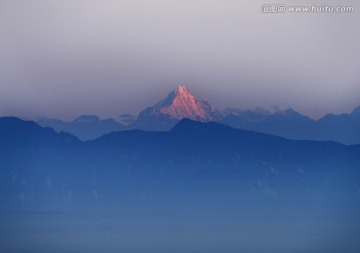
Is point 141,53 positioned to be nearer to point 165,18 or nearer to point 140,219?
point 165,18

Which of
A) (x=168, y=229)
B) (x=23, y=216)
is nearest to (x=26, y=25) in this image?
(x=23, y=216)

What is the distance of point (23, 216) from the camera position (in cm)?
646

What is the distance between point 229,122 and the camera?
21.7 ft

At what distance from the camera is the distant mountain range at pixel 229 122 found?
21.5 ft

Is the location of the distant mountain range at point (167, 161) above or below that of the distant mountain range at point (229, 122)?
below

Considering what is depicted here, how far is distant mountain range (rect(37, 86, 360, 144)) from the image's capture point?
6.55 metres

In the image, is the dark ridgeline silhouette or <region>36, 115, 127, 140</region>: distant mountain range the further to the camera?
<region>36, 115, 127, 140</region>: distant mountain range

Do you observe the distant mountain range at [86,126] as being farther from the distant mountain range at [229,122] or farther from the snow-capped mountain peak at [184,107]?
the snow-capped mountain peak at [184,107]

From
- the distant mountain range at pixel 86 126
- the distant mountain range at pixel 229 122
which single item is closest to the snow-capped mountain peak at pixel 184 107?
the distant mountain range at pixel 229 122

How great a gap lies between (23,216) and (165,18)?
2099mm

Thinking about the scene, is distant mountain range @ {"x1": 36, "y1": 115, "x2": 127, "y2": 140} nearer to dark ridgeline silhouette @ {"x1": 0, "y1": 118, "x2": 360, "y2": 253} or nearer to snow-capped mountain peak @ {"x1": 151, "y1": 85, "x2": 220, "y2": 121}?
dark ridgeline silhouette @ {"x1": 0, "y1": 118, "x2": 360, "y2": 253}

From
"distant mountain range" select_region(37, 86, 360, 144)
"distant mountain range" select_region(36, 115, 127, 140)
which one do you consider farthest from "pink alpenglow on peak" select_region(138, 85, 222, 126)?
"distant mountain range" select_region(36, 115, 127, 140)

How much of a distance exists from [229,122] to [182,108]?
17.0 inches

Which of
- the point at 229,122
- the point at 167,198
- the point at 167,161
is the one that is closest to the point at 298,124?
the point at 229,122
